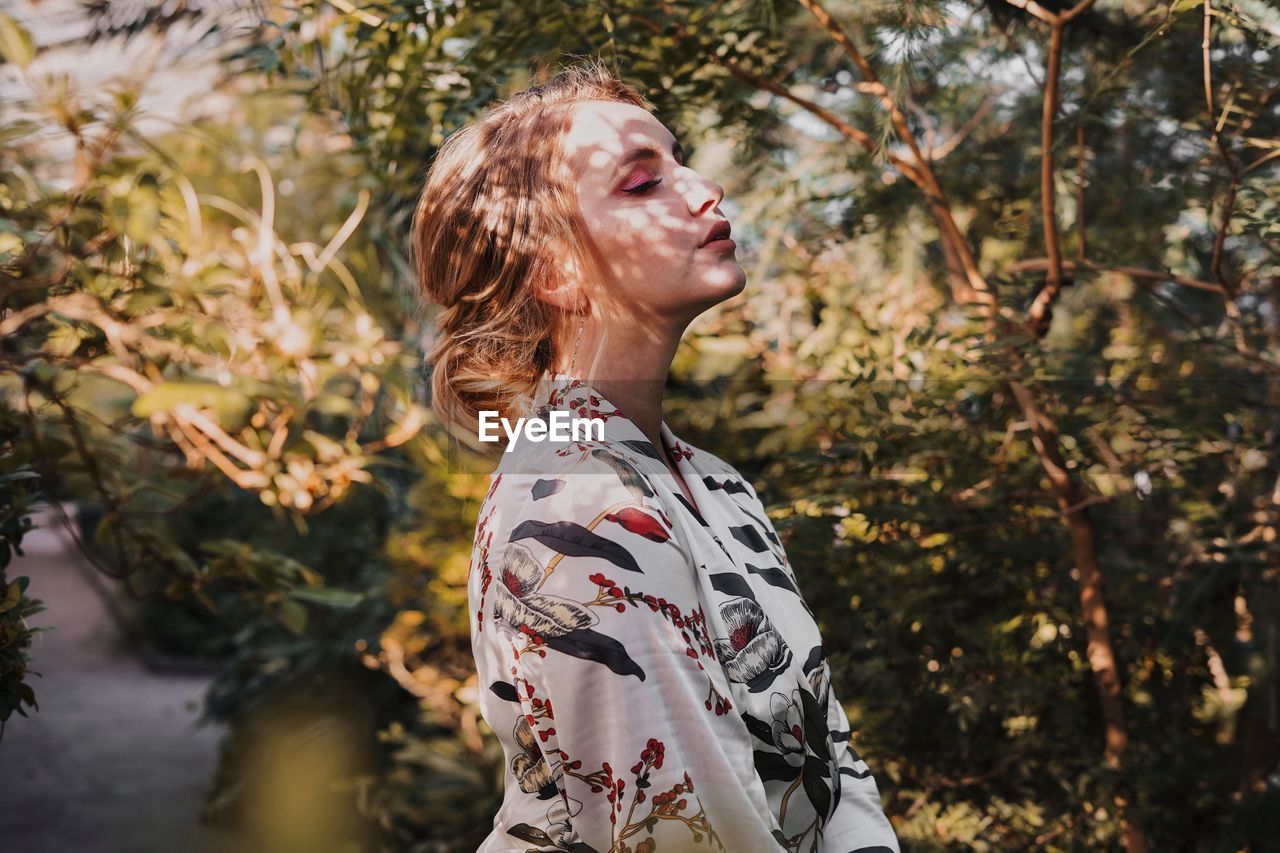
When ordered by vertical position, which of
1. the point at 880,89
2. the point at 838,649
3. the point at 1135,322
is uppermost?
the point at 880,89

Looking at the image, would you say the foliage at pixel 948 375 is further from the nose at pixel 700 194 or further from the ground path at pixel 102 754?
the ground path at pixel 102 754

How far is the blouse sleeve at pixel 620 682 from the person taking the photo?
2.88 ft

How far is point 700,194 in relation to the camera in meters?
1.19

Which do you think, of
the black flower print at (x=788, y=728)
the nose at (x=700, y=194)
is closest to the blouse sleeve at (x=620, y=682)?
the black flower print at (x=788, y=728)

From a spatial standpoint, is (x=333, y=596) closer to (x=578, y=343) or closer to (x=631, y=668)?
(x=578, y=343)

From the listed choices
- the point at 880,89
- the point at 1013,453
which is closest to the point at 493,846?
the point at 880,89

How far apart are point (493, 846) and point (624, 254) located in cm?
66

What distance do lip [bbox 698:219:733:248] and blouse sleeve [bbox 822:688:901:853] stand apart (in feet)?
1.83

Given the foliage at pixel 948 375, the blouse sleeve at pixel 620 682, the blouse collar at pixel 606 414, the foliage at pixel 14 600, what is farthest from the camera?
the foliage at pixel 948 375

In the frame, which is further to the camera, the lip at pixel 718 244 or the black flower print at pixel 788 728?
the lip at pixel 718 244

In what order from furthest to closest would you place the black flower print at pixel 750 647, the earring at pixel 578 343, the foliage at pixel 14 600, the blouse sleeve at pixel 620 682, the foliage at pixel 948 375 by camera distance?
the foliage at pixel 948 375, the foliage at pixel 14 600, the earring at pixel 578 343, the black flower print at pixel 750 647, the blouse sleeve at pixel 620 682

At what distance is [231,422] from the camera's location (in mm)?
1459

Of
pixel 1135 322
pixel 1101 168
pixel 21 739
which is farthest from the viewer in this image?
pixel 21 739

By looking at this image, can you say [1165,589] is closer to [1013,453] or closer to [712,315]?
[1013,453]
